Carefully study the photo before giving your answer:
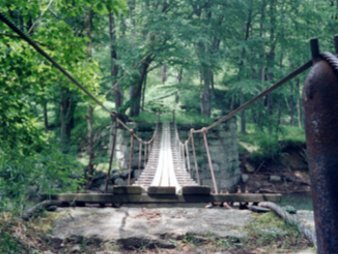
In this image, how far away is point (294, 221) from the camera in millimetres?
2332

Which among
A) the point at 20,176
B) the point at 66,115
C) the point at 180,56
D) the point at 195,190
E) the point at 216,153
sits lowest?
the point at 195,190

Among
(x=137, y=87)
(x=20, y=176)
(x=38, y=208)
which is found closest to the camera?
(x=20, y=176)

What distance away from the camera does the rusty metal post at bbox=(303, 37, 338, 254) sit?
0.92m

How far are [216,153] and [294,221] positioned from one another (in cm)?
1058

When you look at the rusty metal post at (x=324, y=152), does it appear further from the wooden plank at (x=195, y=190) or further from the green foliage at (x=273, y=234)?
the wooden plank at (x=195, y=190)

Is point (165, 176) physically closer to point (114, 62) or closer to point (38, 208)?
point (38, 208)

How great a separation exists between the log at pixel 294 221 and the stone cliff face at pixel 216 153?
30.8 feet

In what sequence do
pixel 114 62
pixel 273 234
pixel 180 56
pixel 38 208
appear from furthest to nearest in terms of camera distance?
pixel 114 62
pixel 180 56
pixel 38 208
pixel 273 234

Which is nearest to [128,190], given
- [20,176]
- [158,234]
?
[158,234]

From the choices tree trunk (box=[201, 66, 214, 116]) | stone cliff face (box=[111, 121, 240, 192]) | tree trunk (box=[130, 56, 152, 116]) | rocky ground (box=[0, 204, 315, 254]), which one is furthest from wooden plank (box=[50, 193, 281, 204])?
tree trunk (box=[201, 66, 214, 116])

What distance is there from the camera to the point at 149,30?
38.4 feet

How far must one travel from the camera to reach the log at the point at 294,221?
2053 mm

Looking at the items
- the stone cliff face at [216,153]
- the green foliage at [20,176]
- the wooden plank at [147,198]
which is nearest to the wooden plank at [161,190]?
the wooden plank at [147,198]

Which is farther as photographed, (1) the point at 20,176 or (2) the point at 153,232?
(1) the point at 20,176
